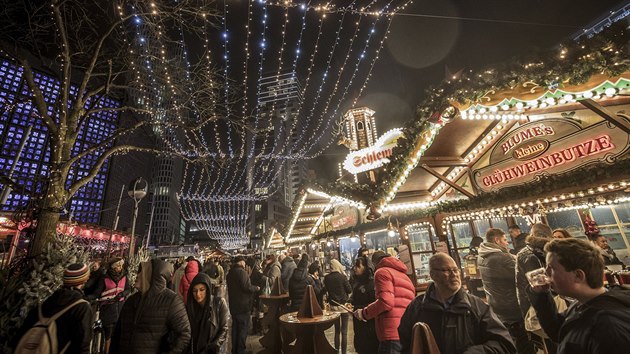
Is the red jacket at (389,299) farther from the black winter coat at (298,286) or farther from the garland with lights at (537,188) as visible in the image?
→ the garland with lights at (537,188)

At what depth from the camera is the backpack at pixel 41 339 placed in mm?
2475

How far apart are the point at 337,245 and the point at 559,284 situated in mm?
13270

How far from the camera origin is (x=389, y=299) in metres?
3.23

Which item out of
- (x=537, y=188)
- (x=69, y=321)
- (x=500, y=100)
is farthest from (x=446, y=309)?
(x=537, y=188)

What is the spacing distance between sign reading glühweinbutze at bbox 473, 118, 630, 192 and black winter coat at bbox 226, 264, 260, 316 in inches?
244

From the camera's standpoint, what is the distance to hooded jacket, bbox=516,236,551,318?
3.01 m

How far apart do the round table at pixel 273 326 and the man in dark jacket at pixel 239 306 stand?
578mm

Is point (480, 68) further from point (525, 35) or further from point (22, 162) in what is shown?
point (22, 162)

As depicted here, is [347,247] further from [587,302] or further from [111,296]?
[587,302]

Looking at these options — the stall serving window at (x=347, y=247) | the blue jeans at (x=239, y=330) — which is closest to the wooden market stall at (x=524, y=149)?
the blue jeans at (x=239, y=330)

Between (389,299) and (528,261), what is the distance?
1.70 meters

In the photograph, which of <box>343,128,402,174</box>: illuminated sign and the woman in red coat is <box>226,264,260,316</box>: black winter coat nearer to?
the woman in red coat

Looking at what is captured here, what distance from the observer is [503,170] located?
240 inches

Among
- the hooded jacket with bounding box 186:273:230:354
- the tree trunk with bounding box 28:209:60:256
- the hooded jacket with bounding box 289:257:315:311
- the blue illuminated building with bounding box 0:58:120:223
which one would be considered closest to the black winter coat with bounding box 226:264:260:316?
the hooded jacket with bounding box 289:257:315:311
